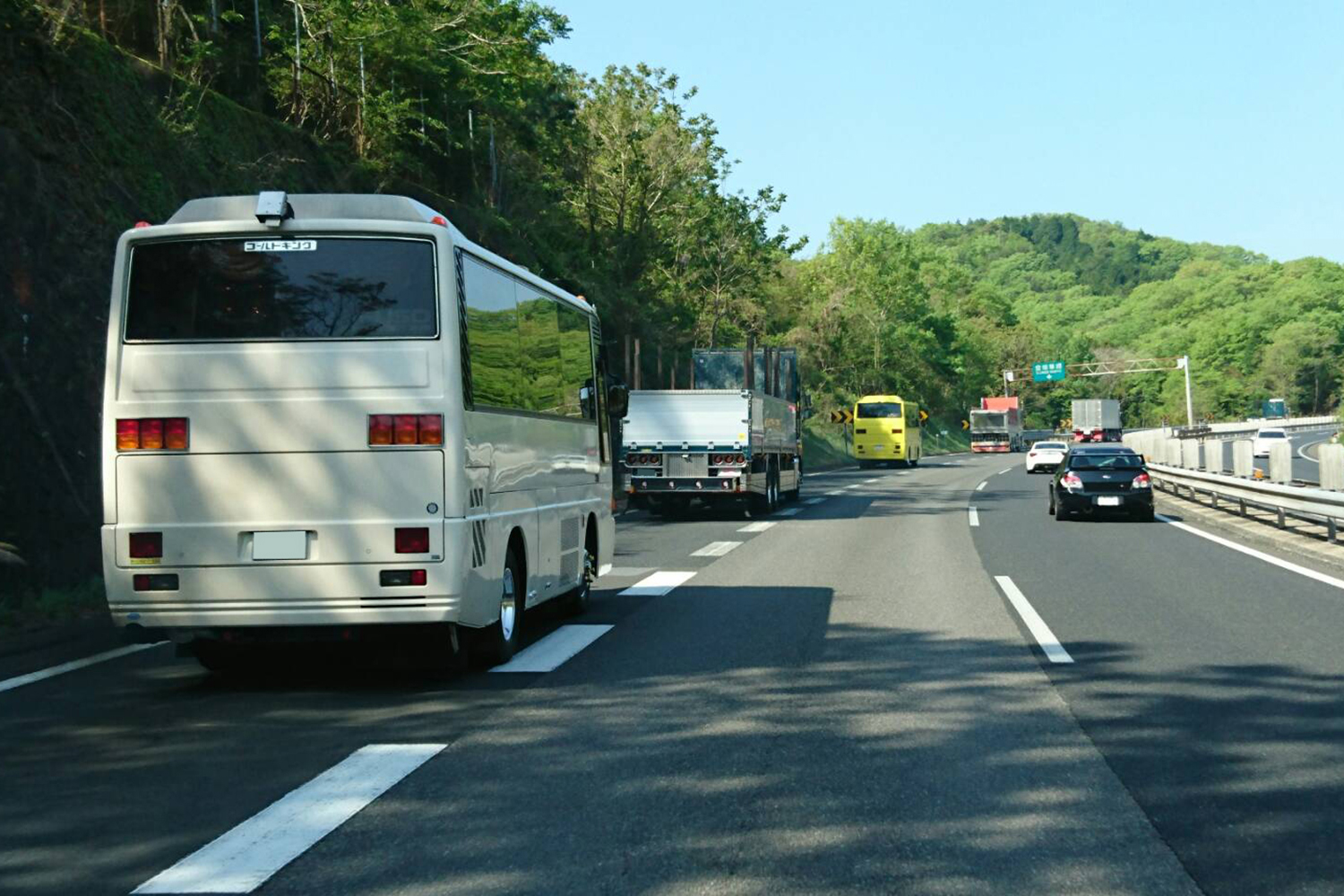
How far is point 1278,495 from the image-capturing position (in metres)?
21.1

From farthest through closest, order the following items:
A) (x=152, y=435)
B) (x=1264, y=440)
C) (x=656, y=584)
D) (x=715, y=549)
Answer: (x=1264, y=440) → (x=715, y=549) → (x=656, y=584) → (x=152, y=435)

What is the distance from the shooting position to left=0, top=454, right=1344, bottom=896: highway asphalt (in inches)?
192

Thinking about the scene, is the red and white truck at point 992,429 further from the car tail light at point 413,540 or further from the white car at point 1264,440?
the car tail light at point 413,540

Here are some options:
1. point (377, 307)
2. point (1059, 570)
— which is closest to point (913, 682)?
point (377, 307)

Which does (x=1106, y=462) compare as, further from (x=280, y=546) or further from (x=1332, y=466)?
(x=280, y=546)

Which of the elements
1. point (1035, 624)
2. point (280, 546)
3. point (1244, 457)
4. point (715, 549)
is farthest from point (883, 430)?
point (280, 546)

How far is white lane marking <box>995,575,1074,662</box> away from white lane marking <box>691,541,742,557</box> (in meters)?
4.80

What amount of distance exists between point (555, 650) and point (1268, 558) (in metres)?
10.4

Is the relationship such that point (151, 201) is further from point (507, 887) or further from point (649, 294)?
point (649, 294)

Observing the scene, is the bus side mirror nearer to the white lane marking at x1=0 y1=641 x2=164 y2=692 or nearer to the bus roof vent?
the white lane marking at x1=0 y1=641 x2=164 y2=692

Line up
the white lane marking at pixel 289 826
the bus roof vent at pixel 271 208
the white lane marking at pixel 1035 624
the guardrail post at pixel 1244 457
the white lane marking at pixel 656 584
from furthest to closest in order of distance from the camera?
the guardrail post at pixel 1244 457, the white lane marking at pixel 656 584, the white lane marking at pixel 1035 624, the bus roof vent at pixel 271 208, the white lane marking at pixel 289 826

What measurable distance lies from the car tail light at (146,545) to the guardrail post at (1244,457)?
75.9 ft

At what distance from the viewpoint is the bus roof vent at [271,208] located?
8.55m

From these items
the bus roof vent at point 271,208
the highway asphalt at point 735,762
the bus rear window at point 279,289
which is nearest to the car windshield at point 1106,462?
the highway asphalt at point 735,762
